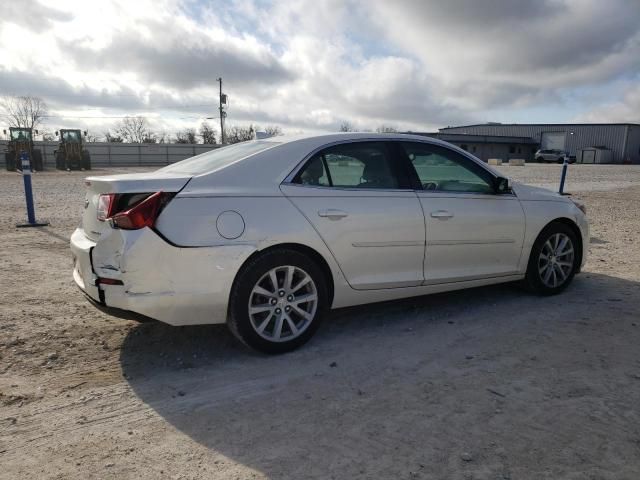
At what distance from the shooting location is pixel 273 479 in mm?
2258

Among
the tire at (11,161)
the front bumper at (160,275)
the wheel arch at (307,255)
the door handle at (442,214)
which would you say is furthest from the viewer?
the tire at (11,161)

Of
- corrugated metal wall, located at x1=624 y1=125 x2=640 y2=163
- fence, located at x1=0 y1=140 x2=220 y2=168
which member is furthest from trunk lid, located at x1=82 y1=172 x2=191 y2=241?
corrugated metal wall, located at x1=624 y1=125 x2=640 y2=163

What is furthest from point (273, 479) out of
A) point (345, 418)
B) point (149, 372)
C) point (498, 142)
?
point (498, 142)

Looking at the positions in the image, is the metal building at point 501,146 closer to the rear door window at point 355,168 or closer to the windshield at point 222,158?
the rear door window at point 355,168

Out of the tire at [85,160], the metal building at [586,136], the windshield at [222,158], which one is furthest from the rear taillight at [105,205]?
the metal building at [586,136]

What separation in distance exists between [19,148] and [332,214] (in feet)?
119

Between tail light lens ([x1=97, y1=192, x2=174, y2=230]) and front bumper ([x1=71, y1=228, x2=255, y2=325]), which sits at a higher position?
tail light lens ([x1=97, y1=192, x2=174, y2=230])

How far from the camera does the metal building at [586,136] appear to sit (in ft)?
Result: 213

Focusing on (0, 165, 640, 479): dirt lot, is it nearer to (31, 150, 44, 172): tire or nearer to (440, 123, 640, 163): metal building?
(31, 150, 44, 172): tire

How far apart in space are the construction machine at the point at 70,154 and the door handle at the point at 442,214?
122ft

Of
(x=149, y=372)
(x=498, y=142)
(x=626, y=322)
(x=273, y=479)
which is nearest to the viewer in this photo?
(x=273, y=479)

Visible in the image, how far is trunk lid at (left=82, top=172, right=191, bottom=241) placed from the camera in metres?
3.19

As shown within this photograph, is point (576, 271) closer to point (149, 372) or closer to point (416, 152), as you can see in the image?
point (416, 152)

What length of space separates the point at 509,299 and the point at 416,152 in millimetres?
1796
